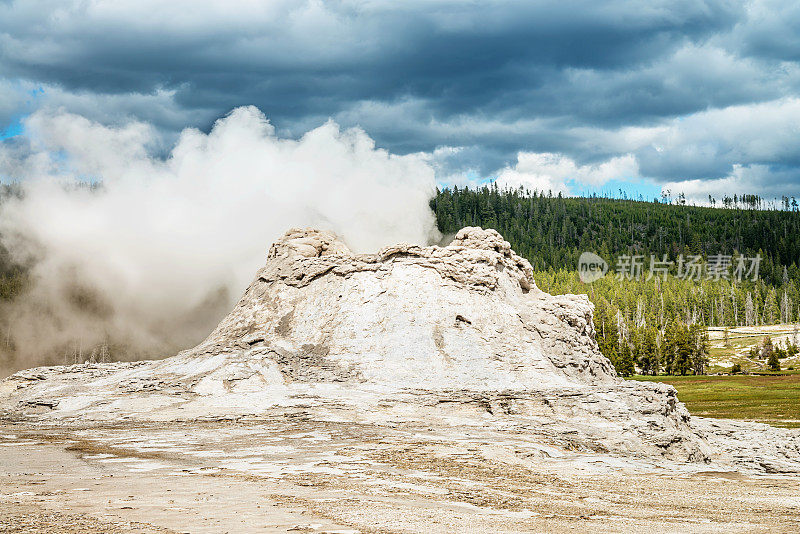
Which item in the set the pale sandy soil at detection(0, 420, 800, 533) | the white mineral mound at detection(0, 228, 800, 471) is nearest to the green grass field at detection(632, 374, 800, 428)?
the white mineral mound at detection(0, 228, 800, 471)

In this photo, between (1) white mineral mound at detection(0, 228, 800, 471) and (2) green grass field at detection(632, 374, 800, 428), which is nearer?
(1) white mineral mound at detection(0, 228, 800, 471)

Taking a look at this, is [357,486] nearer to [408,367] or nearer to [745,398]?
[408,367]

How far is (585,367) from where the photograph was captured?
39531 millimetres

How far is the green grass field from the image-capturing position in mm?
46897

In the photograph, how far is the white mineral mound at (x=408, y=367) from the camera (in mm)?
31734

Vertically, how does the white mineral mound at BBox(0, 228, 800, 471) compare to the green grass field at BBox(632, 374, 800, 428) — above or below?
above

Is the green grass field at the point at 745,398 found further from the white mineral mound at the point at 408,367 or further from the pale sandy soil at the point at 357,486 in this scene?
the pale sandy soil at the point at 357,486

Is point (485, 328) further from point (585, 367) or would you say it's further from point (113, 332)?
point (113, 332)

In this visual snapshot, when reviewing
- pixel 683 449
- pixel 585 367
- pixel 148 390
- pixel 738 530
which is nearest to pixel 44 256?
pixel 148 390

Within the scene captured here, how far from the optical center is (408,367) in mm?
38156

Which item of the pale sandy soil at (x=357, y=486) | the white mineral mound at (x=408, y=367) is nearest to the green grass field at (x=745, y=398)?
the white mineral mound at (x=408, y=367)

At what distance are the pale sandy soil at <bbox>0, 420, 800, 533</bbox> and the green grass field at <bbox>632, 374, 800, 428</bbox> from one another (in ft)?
85.5

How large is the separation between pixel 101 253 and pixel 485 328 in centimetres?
7804

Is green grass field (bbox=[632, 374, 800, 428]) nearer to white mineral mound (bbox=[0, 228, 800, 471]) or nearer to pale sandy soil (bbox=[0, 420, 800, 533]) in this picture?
white mineral mound (bbox=[0, 228, 800, 471])
